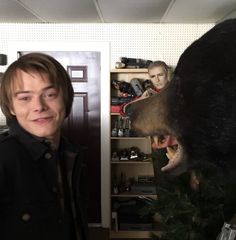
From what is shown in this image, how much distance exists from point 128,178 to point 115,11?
1.62 meters

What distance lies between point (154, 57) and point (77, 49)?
2.41 ft

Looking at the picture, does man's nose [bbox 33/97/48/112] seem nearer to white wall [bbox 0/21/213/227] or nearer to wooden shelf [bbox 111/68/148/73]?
wooden shelf [bbox 111/68/148/73]

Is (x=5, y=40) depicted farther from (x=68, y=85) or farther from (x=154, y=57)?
(x=68, y=85)

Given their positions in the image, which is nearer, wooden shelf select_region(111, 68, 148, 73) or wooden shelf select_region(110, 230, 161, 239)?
wooden shelf select_region(111, 68, 148, 73)

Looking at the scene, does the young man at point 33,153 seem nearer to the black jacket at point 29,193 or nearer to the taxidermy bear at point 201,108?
the black jacket at point 29,193

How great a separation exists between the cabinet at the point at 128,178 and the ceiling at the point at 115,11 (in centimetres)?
50

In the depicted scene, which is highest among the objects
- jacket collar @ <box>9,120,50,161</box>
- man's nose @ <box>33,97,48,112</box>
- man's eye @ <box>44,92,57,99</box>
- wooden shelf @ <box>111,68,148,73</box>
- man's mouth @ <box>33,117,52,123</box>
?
wooden shelf @ <box>111,68,148,73</box>

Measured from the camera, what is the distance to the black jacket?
776 mm

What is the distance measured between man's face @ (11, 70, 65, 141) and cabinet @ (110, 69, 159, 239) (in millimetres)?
2314

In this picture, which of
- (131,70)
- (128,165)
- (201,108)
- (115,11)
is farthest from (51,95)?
(128,165)

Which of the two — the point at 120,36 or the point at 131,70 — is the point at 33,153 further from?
the point at 120,36

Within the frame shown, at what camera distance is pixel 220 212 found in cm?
90

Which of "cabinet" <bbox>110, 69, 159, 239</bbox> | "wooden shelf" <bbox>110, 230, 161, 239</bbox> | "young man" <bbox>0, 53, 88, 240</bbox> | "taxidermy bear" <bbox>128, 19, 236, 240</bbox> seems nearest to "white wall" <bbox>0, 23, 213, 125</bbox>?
"cabinet" <bbox>110, 69, 159, 239</bbox>

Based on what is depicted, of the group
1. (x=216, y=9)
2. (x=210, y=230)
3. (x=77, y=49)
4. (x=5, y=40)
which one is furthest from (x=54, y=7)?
(x=210, y=230)
